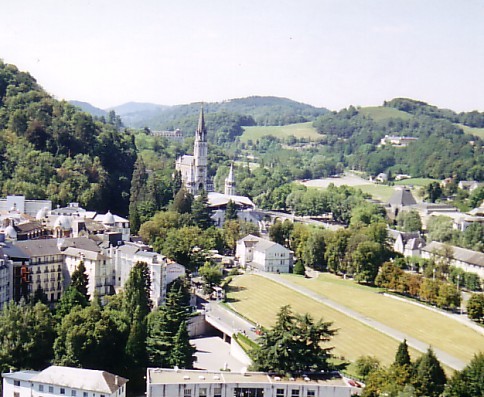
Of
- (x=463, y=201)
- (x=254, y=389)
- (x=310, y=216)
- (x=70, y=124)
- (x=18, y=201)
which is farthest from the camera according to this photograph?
(x=463, y=201)

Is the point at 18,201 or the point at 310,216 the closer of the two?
the point at 18,201

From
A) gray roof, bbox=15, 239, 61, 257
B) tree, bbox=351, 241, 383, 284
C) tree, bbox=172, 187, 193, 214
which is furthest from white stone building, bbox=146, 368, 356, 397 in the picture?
tree, bbox=172, 187, 193, 214

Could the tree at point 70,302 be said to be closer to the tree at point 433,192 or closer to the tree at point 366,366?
the tree at point 366,366

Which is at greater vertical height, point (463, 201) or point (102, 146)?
point (102, 146)

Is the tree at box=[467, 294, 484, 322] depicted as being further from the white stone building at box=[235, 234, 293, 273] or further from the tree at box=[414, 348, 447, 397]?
the white stone building at box=[235, 234, 293, 273]

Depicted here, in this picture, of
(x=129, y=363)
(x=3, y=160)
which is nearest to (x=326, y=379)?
(x=129, y=363)

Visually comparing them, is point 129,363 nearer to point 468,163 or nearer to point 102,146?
point 102,146

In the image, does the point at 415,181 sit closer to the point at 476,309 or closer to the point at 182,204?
the point at 182,204
